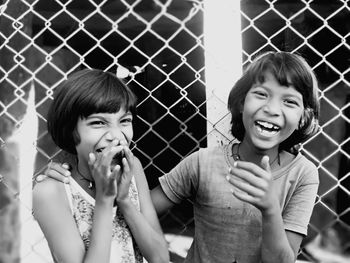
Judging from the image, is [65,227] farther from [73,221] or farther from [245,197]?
[245,197]

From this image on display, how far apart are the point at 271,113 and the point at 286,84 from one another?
0.37ft

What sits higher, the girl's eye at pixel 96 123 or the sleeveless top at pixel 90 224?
the girl's eye at pixel 96 123

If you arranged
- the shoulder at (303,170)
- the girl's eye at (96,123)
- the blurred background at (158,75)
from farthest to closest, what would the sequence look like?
the blurred background at (158,75)
the shoulder at (303,170)
the girl's eye at (96,123)

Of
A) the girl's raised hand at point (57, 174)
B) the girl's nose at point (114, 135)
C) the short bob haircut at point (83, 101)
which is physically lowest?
the girl's raised hand at point (57, 174)

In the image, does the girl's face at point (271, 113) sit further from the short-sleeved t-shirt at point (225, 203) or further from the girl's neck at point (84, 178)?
the girl's neck at point (84, 178)

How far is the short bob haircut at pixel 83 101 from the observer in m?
1.69

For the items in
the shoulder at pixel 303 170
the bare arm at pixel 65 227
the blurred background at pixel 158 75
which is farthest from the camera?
the blurred background at pixel 158 75

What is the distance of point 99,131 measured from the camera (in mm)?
1694

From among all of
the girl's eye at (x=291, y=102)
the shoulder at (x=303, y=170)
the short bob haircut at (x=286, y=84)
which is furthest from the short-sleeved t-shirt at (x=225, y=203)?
the girl's eye at (x=291, y=102)

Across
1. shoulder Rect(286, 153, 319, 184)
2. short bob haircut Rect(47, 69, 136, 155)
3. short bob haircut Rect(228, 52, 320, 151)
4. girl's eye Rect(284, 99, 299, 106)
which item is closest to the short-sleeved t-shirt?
shoulder Rect(286, 153, 319, 184)

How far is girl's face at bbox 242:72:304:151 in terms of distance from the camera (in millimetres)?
1729

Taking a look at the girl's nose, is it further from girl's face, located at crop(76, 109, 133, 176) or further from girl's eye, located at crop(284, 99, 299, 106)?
girl's eye, located at crop(284, 99, 299, 106)

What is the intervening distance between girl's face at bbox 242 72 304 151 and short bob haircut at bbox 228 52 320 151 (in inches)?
1.0

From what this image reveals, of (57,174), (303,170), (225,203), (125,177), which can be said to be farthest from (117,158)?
(303,170)
